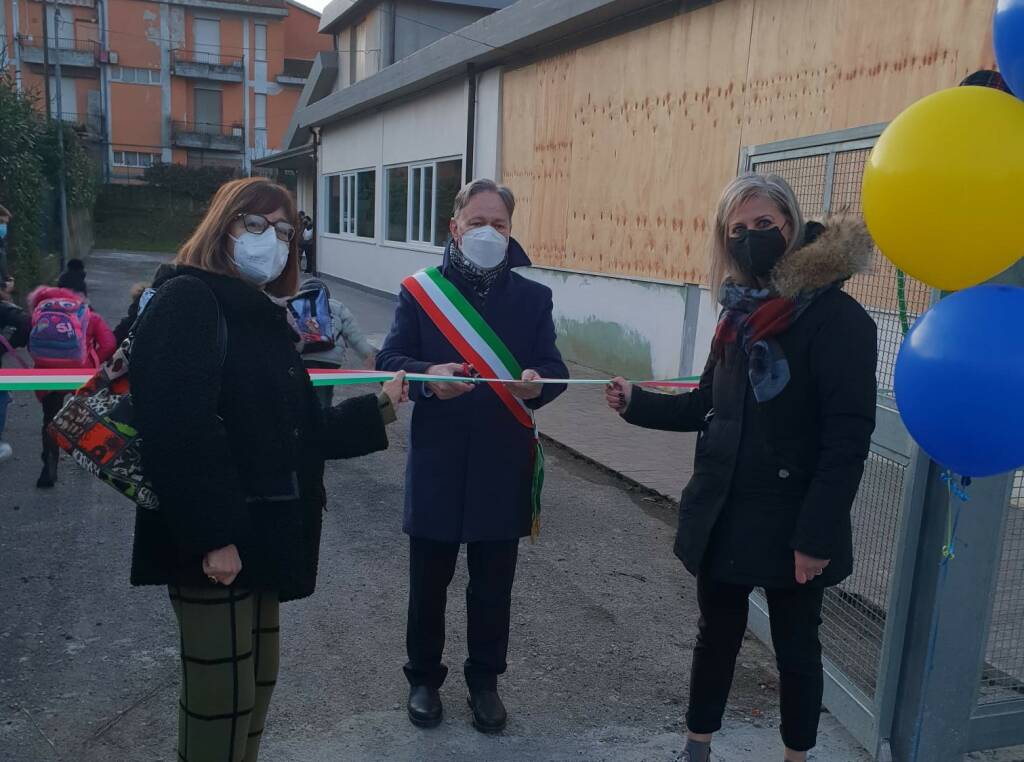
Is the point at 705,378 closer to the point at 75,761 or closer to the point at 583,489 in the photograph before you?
the point at 75,761

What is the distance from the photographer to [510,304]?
3.26 m

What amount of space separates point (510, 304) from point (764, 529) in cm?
124

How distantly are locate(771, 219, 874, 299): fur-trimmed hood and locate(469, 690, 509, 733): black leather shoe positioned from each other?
185cm

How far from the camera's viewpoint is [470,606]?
3287 mm

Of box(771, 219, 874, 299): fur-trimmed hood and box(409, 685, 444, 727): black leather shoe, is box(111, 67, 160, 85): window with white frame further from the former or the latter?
box(771, 219, 874, 299): fur-trimmed hood

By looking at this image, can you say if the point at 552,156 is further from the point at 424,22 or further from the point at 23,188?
the point at 424,22

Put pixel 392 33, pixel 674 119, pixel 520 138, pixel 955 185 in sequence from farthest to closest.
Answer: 1. pixel 392 33
2. pixel 520 138
3. pixel 674 119
4. pixel 955 185

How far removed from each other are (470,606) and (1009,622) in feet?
6.11

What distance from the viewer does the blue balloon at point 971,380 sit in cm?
201

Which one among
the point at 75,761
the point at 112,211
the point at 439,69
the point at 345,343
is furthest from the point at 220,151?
the point at 75,761

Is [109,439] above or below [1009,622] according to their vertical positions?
above

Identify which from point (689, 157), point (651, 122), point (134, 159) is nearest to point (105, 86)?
point (134, 159)

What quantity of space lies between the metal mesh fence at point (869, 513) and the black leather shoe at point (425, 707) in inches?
61.3

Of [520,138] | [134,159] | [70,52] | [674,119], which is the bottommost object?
[674,119]
